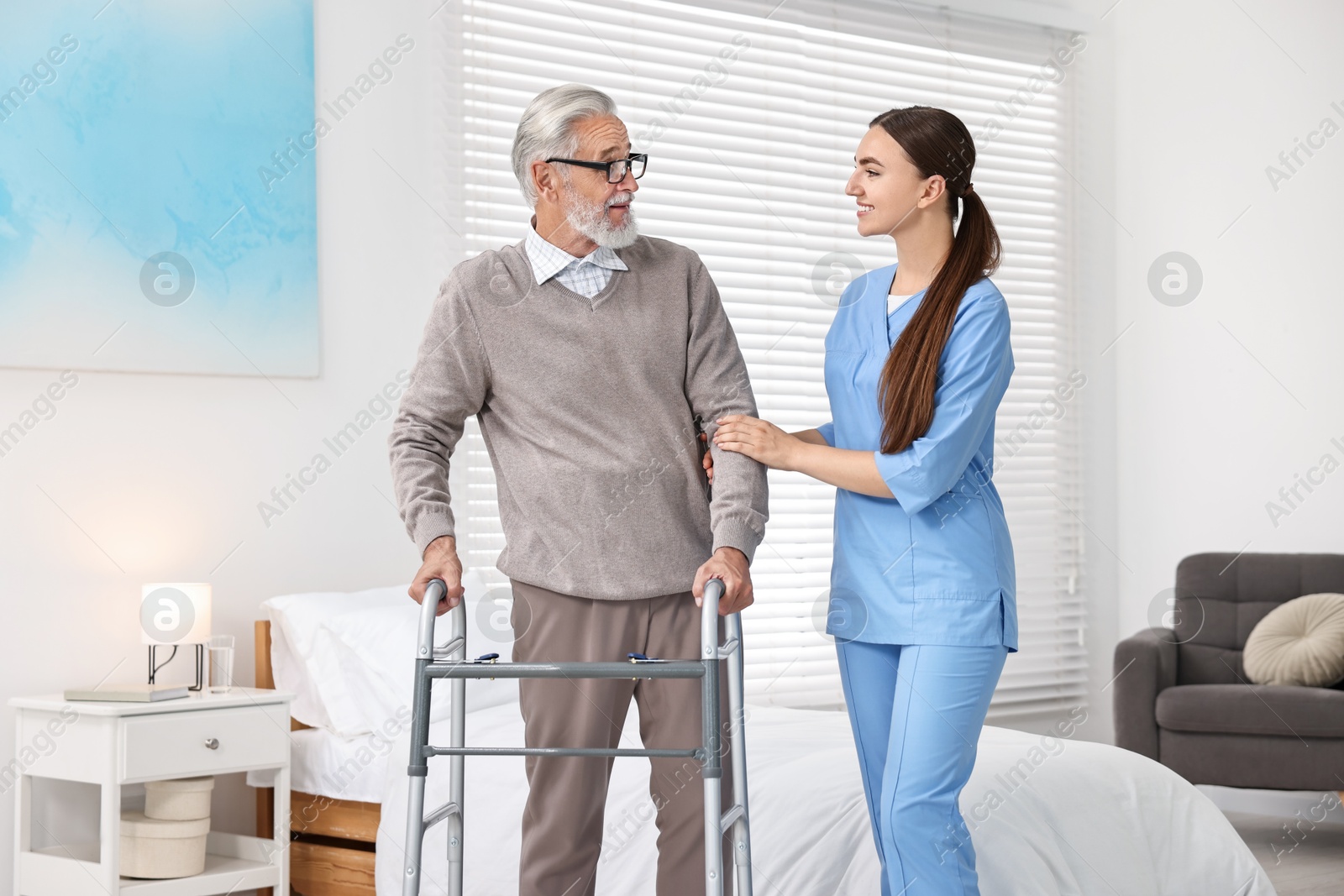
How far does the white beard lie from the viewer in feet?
6.63

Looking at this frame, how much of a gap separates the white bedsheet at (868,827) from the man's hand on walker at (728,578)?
2.53ft

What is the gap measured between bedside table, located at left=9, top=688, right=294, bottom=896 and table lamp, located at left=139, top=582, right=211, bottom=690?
151mm

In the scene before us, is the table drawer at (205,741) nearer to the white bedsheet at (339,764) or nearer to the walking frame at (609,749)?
the white bedsheet at (339,764)

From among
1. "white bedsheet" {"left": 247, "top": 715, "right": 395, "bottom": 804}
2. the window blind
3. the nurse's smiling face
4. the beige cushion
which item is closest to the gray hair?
the nurse's smiling face

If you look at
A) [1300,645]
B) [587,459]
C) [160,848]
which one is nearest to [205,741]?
[160,848]

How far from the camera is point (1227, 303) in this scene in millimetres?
5035

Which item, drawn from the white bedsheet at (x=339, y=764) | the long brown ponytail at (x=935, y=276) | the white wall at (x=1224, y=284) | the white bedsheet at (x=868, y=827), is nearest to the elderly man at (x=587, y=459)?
the long brown ponytail at (x=935, y=276)

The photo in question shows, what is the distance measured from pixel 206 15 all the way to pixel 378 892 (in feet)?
7.78

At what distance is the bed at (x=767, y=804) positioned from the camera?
7.96 feet

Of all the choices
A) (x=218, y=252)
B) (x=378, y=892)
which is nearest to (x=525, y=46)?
(x=218, y=252)

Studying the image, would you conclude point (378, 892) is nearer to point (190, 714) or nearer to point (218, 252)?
point (190, 714)

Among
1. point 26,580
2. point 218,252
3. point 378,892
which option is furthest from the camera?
point 218,252

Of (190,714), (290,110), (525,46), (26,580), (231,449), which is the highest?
(525,46)

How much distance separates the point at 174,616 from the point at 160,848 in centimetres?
55
